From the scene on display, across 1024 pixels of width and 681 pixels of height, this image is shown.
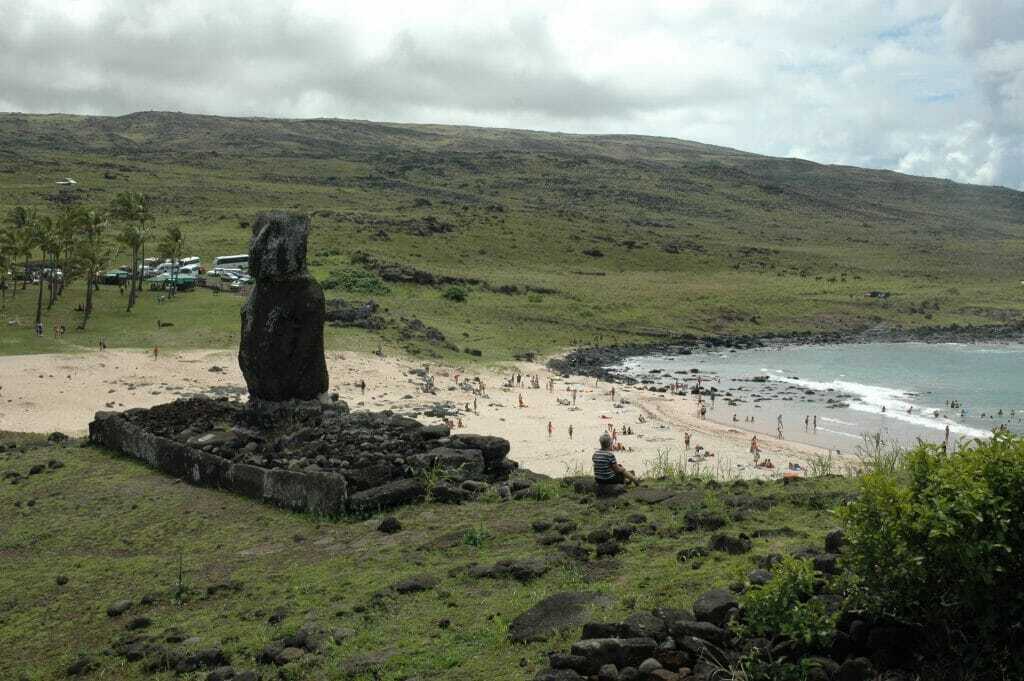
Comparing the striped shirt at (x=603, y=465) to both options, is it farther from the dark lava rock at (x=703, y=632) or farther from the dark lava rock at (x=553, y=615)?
the dark lava rock at (x=703, y=632)

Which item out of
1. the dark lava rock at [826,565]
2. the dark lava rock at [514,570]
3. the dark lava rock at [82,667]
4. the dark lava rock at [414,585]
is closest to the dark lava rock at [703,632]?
the dark lava rock at [826,565]

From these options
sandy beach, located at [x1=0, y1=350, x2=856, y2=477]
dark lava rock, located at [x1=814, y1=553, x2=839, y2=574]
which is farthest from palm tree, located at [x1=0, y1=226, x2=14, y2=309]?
dark lava rock, located at [x1=814, y1=553, x2=839, y2=574]

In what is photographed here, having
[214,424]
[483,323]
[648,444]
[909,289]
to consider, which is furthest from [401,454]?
[909,289]

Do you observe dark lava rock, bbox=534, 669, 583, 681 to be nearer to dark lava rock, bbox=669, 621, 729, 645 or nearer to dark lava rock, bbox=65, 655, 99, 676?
dark lava rock, bbox=669, 621, 729, 645

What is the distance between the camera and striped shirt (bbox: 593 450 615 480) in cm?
1370

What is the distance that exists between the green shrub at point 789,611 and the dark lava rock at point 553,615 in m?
1.78

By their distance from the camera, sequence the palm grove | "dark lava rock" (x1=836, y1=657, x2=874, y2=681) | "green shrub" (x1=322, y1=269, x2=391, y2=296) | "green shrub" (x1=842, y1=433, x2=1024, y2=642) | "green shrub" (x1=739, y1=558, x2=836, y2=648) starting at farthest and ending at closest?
"green shrub" (x1=322, y1=269, x2=391, y2=296) → the palm grove → "green shrub" (x1=739, y1=558, x2=836, y2=648) → "dark lava rock" (x1=836, y1=657, x2=874, y2=681) → "green shrub" (x1=842, y1=433, x2=1024, y2=642)

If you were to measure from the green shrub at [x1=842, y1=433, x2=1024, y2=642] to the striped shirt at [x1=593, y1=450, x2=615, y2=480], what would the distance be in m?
6.42

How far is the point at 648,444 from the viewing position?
102ft

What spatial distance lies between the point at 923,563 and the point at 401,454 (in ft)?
33.2

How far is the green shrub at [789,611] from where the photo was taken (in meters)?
7.24

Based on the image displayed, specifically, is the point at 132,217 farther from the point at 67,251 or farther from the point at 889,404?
the point at 889,404

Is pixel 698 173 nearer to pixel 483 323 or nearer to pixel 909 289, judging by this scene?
pixel 909 289

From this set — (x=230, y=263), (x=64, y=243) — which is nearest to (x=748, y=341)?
(x=230, y=263)
